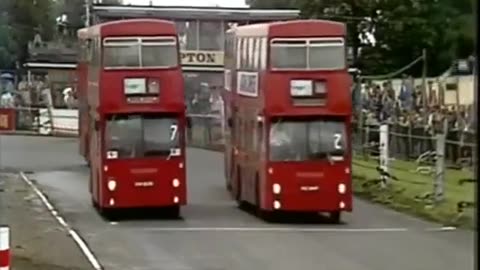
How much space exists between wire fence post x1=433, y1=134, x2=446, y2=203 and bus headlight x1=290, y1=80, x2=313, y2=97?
3.23 meters

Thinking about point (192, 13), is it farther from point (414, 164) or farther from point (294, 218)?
point (294, 218)

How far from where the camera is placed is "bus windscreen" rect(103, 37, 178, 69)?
31.0 meters

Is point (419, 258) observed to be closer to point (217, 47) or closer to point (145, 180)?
point (145, 180)

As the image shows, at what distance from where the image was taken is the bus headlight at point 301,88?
98.9ft

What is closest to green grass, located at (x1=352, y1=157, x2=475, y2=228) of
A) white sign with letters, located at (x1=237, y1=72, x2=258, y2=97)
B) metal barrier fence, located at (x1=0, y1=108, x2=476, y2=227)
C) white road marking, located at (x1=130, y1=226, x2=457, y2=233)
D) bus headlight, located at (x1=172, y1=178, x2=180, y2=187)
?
metal barrier fence, located at (x1=0, y1=108, x2=476, y2=227)

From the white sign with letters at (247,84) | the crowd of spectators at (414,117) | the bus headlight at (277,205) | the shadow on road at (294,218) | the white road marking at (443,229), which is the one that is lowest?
the shadow on road at (294,218)

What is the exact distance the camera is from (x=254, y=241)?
2575 cm

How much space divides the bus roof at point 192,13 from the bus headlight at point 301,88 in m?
30.6

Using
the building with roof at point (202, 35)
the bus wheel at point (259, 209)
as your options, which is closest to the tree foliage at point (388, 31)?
the building with roof at point (202, 35)

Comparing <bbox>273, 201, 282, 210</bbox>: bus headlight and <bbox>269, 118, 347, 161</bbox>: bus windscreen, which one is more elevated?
<bbox>269, 118, 347, 161</bbox>: bus windscreen

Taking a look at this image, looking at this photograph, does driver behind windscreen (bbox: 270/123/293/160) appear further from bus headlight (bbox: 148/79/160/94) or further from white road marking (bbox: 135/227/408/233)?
bus headlight (bbox: 148/79/160/94)

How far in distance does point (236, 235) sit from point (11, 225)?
4.68 m

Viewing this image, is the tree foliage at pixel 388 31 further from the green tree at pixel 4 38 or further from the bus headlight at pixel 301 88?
the bus headlight at pixel 301 88

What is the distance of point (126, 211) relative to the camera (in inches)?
1261
